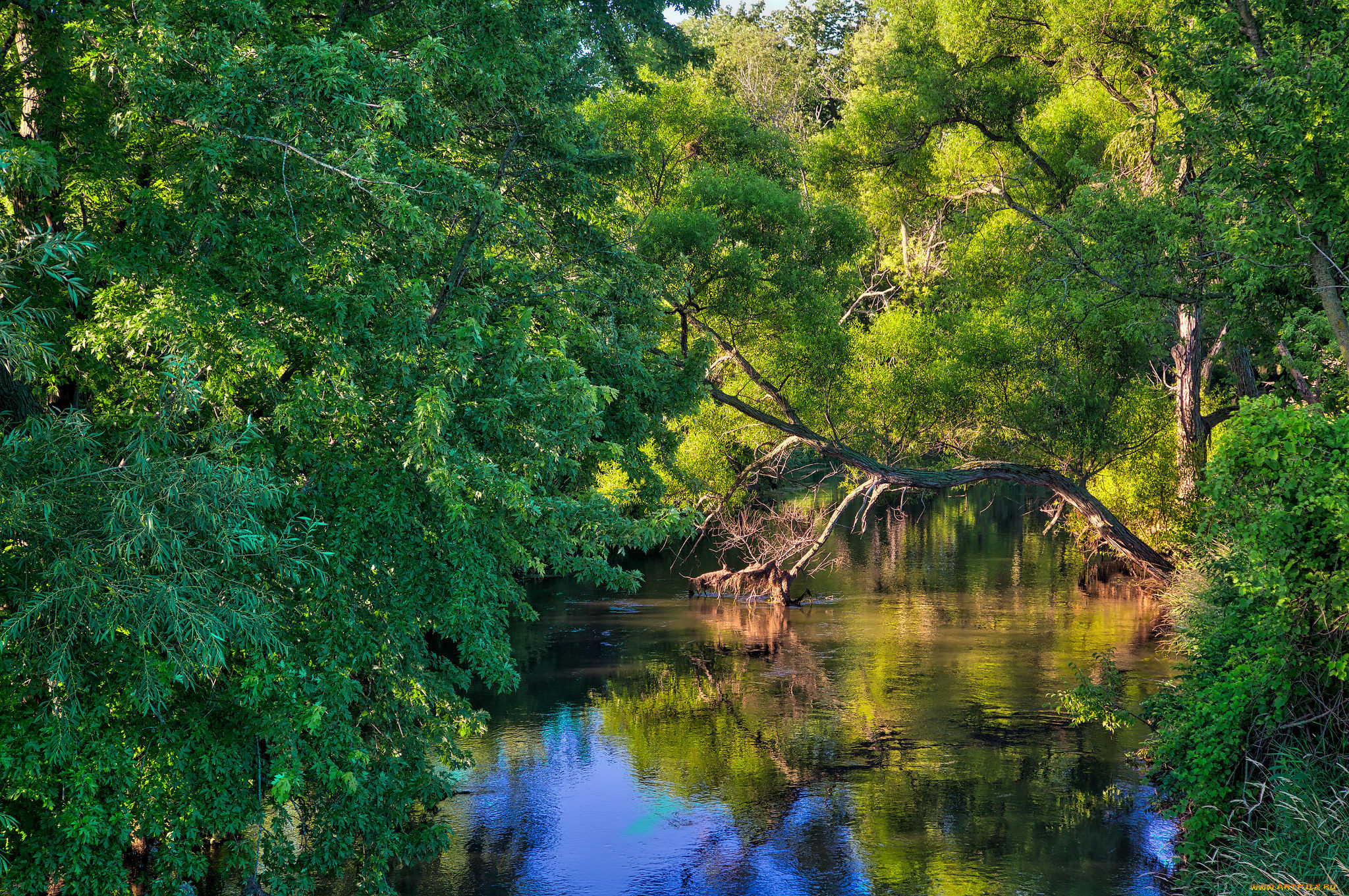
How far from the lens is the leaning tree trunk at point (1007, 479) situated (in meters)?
22.4

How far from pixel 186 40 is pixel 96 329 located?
9.02 ft

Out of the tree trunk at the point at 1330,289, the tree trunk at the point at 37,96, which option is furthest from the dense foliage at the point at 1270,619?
the tree trunk at the point at 37,96

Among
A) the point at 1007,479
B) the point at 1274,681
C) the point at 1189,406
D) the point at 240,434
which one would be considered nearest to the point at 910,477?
the point at 1007,479

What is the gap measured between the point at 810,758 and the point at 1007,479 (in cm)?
875

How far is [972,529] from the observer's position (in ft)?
162

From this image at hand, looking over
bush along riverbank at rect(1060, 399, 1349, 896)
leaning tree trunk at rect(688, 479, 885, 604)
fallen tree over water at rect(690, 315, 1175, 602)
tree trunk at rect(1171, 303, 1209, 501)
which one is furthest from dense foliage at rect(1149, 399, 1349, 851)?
leaning tree trunk at rect(688, 479, 885, 604)

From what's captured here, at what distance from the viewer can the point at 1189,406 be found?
962 inches

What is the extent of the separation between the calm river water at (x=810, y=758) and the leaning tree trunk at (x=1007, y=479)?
2746 millimetres

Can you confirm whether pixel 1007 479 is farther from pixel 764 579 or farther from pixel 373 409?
pixel 373 409

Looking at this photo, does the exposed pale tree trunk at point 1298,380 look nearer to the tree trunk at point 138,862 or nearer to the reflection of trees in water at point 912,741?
the reflection of trees in water at point 912,741

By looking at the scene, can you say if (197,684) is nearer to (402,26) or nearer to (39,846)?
(39,846)

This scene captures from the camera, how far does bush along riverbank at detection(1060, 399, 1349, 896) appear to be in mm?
10438

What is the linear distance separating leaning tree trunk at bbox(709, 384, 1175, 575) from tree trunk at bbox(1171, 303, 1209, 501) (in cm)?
217

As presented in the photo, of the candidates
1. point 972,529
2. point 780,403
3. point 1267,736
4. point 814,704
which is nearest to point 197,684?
point 1267,736
